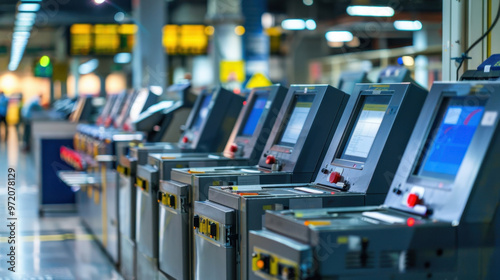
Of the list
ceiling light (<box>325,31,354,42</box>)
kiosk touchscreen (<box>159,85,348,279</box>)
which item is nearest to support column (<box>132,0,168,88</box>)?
kiosk touchscreen (<box>159,85,348,279</box>)

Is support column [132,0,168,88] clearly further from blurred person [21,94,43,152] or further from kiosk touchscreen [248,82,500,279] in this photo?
kiosk touchscreen [248,82,500,279]

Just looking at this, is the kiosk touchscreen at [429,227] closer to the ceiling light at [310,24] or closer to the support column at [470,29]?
the support column at [470,29]

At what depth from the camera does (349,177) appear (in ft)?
11.8

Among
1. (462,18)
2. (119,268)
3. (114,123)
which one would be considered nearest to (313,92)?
(462,18)

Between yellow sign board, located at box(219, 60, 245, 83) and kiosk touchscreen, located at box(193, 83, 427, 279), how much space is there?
1069 centimetres

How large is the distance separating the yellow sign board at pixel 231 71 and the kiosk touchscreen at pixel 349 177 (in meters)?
10.7

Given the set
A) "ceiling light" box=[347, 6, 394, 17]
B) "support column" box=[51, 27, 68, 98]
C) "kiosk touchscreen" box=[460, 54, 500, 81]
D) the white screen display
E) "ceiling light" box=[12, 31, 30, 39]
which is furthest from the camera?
"support column" box=[51, 27, 68, 98]

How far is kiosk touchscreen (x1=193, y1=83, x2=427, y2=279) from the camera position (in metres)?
3.41

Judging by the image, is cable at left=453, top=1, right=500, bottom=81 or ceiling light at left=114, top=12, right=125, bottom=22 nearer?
cable at left=453, top=1, right=500, bottom=81

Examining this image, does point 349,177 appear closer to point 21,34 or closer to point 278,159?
point 278,159

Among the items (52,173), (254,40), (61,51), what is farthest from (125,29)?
(52,173)

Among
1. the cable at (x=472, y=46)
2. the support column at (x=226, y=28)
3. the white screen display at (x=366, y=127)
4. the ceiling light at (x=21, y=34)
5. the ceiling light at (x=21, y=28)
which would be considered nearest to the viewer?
the white screen display at (x=366, y=127)

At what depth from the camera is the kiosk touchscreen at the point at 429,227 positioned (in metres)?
2.58

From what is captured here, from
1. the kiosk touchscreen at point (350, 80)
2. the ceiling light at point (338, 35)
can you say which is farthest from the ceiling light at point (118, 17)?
the kiosk touchscreen at point (350, 80)
